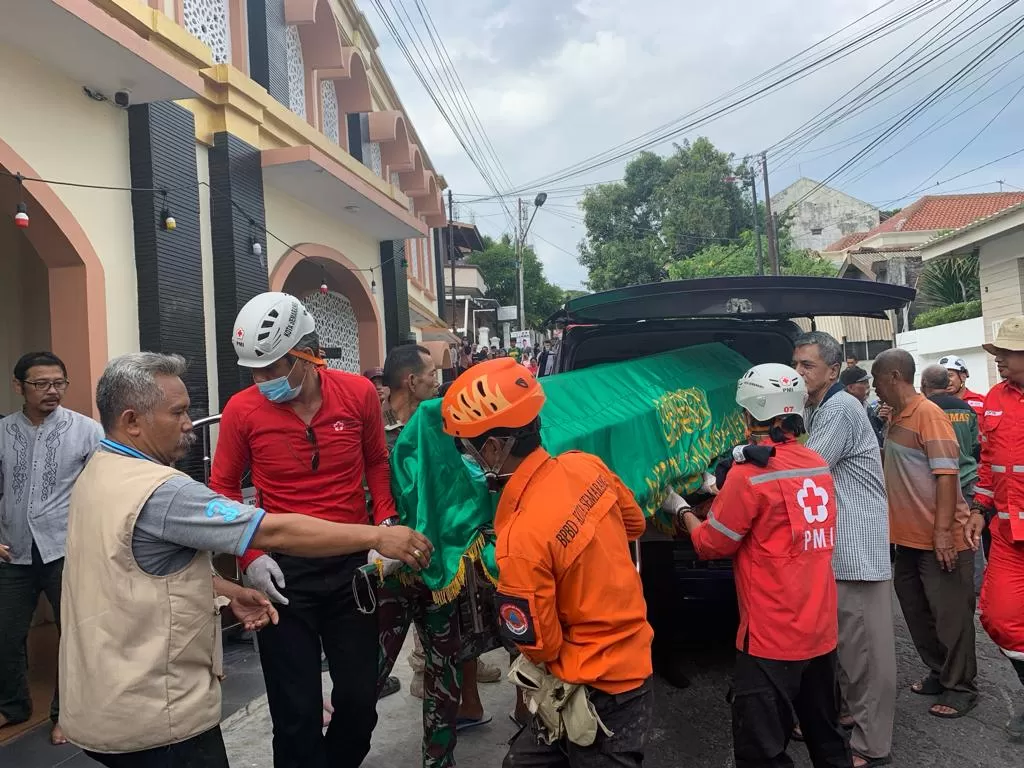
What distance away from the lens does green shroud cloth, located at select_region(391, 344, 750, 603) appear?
2656mm

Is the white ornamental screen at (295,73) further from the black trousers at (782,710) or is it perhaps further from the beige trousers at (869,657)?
the black trousers at (782,710)

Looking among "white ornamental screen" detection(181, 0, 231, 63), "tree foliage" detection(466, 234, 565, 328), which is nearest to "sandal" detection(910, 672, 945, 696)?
"white ornamental screen" detection(181, 0, 231, 63)

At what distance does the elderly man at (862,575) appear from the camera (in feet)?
10.6

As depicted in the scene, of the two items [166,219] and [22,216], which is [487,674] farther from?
[166,219]

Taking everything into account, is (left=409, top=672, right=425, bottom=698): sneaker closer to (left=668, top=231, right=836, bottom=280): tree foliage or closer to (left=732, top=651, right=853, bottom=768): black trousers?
(left=732, top=651, right=853, bottom=768): black trousers

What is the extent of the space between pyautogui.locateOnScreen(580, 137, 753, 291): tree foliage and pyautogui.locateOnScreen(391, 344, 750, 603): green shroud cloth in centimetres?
3640

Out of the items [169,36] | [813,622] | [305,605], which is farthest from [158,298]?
[813,622]

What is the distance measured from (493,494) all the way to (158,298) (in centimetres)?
430

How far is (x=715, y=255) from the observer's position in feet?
128

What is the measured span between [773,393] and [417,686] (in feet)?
8.52

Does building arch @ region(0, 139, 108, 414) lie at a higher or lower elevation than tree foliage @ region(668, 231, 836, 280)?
lower

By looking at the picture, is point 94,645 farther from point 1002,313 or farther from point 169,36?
point 1002,313

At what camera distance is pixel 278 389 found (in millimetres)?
2711

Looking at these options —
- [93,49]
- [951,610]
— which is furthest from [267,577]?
[93,49]
